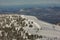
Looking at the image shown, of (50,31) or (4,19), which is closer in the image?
(50,31)

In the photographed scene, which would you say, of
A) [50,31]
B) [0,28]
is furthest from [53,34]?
[0,28]

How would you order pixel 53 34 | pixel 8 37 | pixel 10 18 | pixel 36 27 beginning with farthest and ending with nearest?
pixel 10 18 < pixel 36 27 < pixel 53 34 < pixel 8 37

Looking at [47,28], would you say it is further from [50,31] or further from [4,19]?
[4,19]

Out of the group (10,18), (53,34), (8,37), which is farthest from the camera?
(10,18)

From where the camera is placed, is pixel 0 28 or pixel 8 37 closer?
pixel 8 37

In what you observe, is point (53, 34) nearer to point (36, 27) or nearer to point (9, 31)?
point (36, 27)

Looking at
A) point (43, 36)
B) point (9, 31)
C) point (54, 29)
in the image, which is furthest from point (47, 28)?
point (9, 31)
